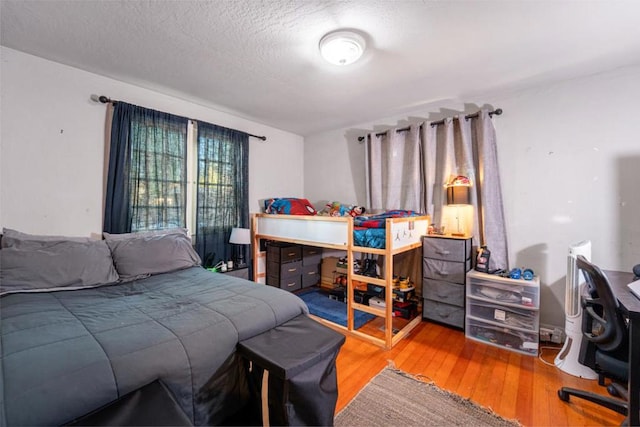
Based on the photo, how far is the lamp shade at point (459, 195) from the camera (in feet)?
8.86

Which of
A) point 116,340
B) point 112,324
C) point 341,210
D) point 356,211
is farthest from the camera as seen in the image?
point 341,210

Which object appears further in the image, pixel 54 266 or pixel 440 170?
pixel 440 170

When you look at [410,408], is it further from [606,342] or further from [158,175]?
[158,175]

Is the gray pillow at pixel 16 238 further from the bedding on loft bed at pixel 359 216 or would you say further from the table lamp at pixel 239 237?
the bedding on loft bed at pixel 359 216

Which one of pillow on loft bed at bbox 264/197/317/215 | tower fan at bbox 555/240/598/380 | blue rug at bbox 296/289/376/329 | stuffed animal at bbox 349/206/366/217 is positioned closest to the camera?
tower fan at bbox 555/240/598/380

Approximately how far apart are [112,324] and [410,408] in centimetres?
174

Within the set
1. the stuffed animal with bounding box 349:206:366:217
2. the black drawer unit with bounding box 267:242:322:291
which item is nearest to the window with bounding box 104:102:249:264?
the black drawer unit with bounding box 267:242:322:291

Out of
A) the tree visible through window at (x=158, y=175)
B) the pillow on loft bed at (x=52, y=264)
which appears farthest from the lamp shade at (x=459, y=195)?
the pillow on loft bed at (x=52, y=264)

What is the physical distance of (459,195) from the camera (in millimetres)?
2703

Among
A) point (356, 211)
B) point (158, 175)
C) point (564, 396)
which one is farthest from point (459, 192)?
point (158, 175)

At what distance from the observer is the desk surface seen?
A: 124 cm

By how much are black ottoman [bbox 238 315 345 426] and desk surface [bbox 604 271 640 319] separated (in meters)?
1.38

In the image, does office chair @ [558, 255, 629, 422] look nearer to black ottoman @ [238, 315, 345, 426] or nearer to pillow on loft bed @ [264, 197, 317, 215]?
black ottoman @ [238, 315, 345, 426]

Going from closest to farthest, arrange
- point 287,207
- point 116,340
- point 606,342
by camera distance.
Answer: point 116,340 < point 606,342 < point 287,207
